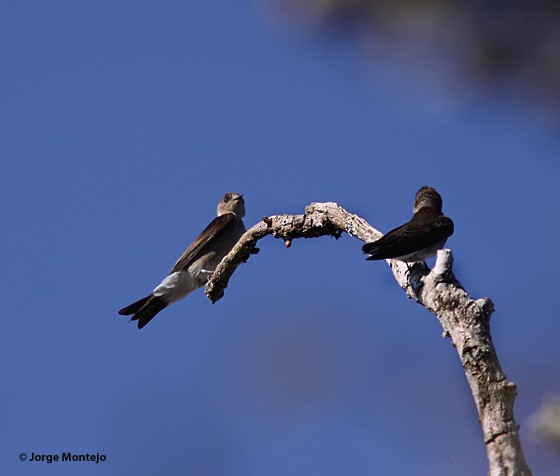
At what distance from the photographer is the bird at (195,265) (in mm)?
7801

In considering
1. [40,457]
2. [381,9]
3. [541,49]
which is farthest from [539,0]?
[40,457]

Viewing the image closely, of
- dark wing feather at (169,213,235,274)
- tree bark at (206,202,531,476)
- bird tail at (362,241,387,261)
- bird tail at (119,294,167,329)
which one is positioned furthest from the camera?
dark wing feather at (169,213,235,274)

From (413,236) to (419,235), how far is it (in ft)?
0.59

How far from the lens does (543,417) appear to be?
4.86 feet

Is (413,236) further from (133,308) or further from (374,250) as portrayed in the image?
(133,308)

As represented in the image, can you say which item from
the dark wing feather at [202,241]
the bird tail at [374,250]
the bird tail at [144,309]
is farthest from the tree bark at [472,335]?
the dark wing feather at [202,241]

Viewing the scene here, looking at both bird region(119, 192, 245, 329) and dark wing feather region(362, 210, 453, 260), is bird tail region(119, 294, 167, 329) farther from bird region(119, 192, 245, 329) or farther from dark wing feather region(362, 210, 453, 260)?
dark wing feather region(362, 210, 453, 260)

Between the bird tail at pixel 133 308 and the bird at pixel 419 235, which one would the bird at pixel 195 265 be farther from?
the bird at pixel 419 235

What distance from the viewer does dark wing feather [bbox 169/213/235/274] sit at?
27.4 ft

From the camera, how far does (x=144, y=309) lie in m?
7.78

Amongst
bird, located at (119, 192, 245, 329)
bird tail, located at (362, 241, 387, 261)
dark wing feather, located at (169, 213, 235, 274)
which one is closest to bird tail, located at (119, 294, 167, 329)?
bird, located at (119, 192, 245, 329)

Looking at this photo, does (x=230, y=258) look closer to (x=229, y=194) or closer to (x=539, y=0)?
(x=229, y=194)

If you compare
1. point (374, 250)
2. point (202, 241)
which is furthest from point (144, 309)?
point (374, 250)

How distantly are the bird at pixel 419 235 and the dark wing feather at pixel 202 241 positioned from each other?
2630 millimetres
